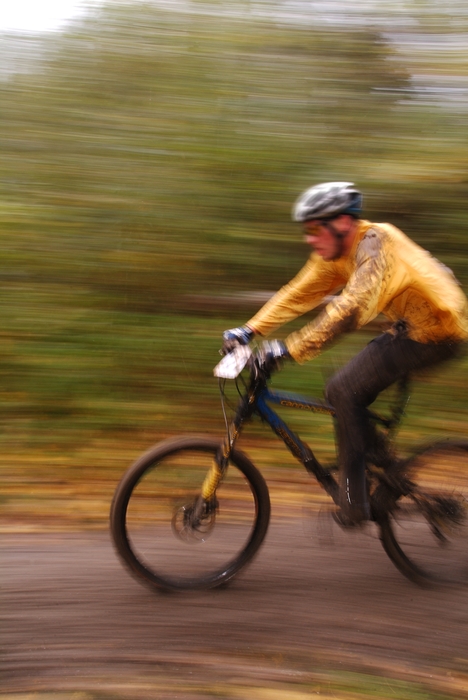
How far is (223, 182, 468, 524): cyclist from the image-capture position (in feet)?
9.93

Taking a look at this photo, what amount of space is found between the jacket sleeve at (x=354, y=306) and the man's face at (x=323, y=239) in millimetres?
182

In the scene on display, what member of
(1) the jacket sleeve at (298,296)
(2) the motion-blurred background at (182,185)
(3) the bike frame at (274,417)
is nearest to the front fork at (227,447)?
(3) the bike frame at (274,417)

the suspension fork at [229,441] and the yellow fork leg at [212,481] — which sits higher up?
the suspension fork at [229,441]

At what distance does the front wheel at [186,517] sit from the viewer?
3.29 m

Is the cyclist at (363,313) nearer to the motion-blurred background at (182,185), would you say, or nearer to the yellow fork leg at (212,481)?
the yellow fork leg at (212,481)

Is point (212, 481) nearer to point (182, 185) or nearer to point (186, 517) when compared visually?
point (186, 517)

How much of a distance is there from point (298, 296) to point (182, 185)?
2925 mm

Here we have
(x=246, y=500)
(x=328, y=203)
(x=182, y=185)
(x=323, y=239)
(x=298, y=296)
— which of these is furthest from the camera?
(x=182, y=185)

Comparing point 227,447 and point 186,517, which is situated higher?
point 227,447

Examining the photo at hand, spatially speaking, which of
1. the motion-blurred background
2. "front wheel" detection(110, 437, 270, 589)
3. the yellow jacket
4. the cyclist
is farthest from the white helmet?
the motion-blurred background

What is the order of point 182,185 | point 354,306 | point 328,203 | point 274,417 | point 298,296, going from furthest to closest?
point 182,185, point 298,296, point 274,417, point 328,203, point 354,306

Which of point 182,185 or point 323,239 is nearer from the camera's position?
Result: point 323,239

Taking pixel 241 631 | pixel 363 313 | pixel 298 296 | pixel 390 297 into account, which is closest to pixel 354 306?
pixel 363 313

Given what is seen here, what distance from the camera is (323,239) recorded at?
3.23 metres
